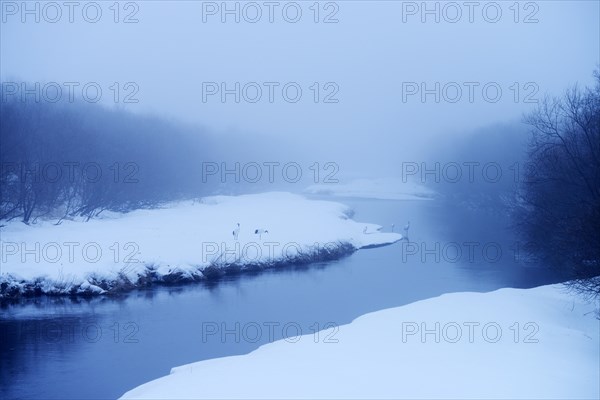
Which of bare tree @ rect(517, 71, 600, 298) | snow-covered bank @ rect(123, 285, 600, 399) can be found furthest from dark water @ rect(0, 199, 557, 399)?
bare tree @ rect(517, 71, 600, 298)

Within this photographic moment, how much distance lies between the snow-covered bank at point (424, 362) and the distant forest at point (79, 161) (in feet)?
83.3

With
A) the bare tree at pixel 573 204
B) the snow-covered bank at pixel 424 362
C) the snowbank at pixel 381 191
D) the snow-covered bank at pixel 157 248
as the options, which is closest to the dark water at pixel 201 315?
the snow-covered bank at pixel 157 248

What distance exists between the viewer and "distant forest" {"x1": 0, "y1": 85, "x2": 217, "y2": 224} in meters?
31.5

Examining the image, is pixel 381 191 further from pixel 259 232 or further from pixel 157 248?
pixel 157 248

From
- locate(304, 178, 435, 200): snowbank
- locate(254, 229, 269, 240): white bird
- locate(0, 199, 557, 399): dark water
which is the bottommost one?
locate(0, 199, 557, 399): dark water

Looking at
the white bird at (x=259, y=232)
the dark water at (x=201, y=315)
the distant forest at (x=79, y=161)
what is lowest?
the dark water at (x=201, y=315)

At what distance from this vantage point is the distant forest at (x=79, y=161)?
31.5 m

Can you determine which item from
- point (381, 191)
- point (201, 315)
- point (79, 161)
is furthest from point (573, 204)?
point (381, 191)

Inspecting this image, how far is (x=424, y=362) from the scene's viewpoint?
32.1 ft

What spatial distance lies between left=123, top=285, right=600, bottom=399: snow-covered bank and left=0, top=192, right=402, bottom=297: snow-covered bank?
9.75 metres

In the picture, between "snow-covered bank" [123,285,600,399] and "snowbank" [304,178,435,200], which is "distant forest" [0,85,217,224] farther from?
"snowbank" [304,178,435,200]

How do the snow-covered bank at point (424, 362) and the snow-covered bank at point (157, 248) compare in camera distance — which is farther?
the snow-covered bank at point (157, 248)

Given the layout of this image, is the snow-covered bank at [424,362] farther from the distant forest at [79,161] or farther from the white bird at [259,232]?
the distant forest at [79,161]

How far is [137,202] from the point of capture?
44875mm
